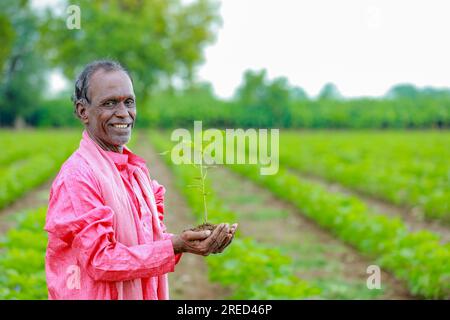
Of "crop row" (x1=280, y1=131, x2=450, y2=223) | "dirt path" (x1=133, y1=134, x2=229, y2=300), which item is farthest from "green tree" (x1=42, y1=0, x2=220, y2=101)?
"dirt path" (x1=133, y1=134, x2=229, y2=300)

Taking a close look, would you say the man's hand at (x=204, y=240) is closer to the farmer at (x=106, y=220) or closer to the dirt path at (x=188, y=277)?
the farmer at (x=106, y=220)

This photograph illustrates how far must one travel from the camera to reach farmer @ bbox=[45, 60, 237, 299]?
2.03 metres

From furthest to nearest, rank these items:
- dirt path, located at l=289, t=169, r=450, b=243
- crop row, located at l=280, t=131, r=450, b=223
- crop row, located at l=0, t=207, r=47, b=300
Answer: crop row, located at l=280, t=131, r=450, b=223 < dirt path, located at l=289, t=169, r=450, b=243 < crop row, located at l=0, t=207, r=47, b=300

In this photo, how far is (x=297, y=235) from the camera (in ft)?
27.8

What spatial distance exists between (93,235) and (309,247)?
19.6 feet

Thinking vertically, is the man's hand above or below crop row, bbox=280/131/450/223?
above

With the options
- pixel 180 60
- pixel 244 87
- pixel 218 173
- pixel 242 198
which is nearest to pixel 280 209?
pixel 242 198

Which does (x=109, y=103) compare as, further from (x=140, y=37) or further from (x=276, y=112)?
(x=276, y=112)

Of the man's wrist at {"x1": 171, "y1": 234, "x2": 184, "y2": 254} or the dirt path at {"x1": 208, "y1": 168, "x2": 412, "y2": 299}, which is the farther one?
the dirt path at {"x1": 208, "y1": 168, "x2": 412, "y2": 299}

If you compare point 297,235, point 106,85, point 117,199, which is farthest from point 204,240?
point 297,235

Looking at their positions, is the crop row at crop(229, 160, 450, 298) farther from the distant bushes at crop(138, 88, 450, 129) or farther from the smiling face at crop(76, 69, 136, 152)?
the distant bushes at crop(138, 88, 450, 129)

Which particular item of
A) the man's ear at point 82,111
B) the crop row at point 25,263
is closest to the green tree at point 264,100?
the crop row at point 25,263

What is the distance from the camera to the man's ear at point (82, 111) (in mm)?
2240
